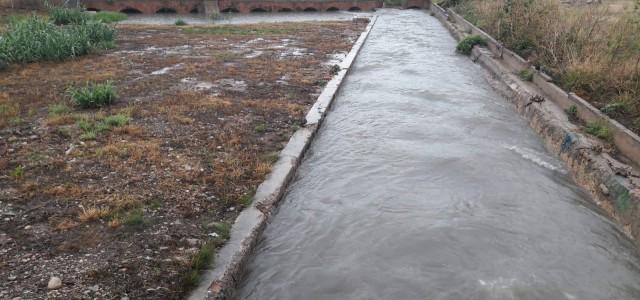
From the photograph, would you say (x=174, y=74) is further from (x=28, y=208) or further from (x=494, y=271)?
(x=494, y=271)

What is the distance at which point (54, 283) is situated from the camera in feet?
11.3

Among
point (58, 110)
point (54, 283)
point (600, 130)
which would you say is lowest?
point (54, 283)

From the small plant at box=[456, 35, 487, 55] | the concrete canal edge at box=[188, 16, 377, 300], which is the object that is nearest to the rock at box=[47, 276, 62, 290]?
the concrete canal edge at box=[188, 16, 377, 300]

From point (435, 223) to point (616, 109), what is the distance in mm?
4030

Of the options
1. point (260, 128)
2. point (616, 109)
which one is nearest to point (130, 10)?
point (260, 128)

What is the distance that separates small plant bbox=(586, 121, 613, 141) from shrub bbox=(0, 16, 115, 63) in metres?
11.4

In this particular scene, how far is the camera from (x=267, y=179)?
539 cm

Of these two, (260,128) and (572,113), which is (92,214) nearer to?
(260,128)

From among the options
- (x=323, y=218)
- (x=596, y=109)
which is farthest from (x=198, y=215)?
(x=596, y=109)

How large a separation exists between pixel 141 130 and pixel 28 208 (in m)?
2.24

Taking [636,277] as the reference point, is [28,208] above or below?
above

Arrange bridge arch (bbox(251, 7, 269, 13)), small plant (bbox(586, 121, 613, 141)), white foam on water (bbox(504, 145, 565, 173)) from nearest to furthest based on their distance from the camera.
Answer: small plant (bbox(586, 121, 613, 141)) → white foam on water (bbox(504, 145, 565, 173)) → bridge arch (bbox(251, 7, 269, 13))

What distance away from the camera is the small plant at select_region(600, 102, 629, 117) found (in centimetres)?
688

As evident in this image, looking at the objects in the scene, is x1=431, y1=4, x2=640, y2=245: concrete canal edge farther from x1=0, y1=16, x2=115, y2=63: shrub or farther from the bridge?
the bridge
